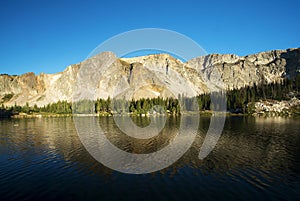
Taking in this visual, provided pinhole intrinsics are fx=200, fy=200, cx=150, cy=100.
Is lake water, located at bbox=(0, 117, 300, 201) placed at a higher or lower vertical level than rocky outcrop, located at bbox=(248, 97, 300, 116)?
lower

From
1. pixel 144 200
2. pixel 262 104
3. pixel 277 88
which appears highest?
pixel 277 88

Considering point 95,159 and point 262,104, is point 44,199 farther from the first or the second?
point 262,104

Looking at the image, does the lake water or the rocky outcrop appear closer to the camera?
the lake water

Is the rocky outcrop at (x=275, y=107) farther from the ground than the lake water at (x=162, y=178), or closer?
farther from the ground

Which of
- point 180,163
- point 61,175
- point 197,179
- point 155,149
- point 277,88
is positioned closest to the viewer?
point 197,179

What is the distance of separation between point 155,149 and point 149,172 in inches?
585

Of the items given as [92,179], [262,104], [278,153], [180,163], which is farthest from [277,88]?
[92,179]

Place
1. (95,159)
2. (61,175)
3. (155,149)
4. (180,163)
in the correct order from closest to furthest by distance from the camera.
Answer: (61,175) → (180,163) → (95,159) → (155,149)

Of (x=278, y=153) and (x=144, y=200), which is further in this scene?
(x=278, y=153)

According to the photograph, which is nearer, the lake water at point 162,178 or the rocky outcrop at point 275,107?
the lake water at point 162,178

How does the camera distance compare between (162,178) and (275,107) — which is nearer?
(162,178)

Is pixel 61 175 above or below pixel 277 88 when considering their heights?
below

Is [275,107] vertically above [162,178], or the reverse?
[275,107]

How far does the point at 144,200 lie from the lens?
65.7ft
